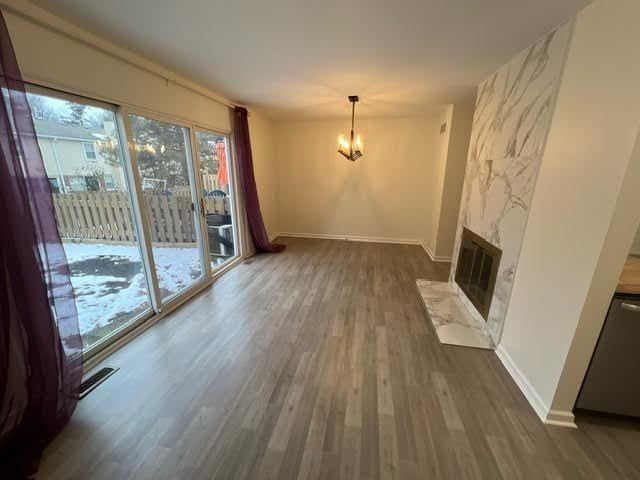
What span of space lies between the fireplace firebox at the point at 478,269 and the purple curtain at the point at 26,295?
3248 millimetres

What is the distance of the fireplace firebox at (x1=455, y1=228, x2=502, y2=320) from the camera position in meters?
2.36

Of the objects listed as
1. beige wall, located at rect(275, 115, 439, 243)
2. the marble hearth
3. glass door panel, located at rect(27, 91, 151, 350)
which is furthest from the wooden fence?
the marble hearth

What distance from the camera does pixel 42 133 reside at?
1.66m

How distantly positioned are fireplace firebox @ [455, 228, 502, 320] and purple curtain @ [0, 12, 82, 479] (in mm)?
3248

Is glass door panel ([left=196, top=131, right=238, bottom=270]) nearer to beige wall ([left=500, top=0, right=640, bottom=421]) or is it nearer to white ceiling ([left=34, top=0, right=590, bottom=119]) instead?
white ceiling ([left=34, top=0, right=590, bottom=119])

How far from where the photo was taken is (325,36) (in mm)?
1801

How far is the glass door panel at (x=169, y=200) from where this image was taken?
96.7 inches

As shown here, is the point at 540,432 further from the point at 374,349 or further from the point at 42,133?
the point at 42,133

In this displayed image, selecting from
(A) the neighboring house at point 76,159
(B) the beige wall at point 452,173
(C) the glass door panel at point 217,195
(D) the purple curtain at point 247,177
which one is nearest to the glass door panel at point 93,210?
(A) the neighboring house at point 76,159

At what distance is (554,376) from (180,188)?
366 centimetres

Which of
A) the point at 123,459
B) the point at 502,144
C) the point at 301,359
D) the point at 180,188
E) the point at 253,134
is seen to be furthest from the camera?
the point at 253,134

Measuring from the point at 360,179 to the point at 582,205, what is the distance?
3.97m

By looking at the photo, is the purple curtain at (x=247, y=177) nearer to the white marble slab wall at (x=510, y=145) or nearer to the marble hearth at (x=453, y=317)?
the marble hearth at (x=453, y=317)

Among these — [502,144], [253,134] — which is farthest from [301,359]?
[253,134]
